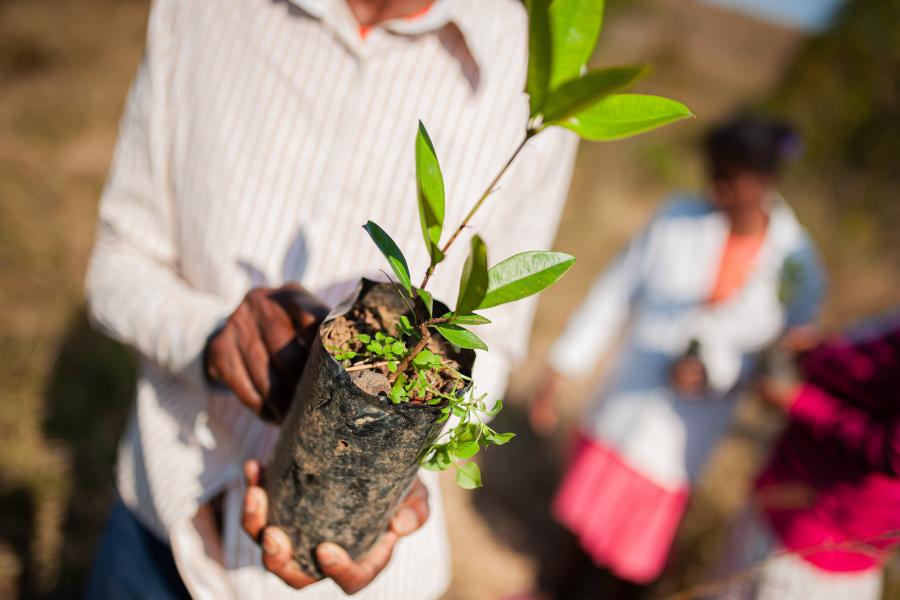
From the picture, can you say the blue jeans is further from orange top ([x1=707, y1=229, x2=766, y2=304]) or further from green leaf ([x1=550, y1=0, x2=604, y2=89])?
orange top ([x1=707, y1=229, x2=766, y2=304])

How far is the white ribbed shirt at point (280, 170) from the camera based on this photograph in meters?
0.99

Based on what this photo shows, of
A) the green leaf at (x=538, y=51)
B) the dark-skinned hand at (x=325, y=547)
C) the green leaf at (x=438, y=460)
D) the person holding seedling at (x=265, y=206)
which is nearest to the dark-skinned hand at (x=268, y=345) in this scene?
the person holding seedling at (x=265, y=206)

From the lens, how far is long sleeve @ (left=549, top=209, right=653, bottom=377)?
2.48 meters

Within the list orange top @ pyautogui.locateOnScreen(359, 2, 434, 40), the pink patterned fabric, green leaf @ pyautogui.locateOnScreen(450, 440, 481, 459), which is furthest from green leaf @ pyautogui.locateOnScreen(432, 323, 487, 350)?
the pink patterned fabric

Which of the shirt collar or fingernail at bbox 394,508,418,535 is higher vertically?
the shirt collar

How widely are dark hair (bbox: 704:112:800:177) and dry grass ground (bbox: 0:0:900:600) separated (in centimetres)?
217

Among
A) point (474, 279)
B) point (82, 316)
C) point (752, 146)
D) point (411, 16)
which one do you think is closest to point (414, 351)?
point (474, 279)

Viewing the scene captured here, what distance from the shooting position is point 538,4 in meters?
0.51

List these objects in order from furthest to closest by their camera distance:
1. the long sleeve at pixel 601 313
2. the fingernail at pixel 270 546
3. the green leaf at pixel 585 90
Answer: the long sleeve at pixel 601 313 < the fingernail at pixel 270 546 < the green leaf at pixel 585 90

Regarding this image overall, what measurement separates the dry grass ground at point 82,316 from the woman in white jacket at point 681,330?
38.0 inches

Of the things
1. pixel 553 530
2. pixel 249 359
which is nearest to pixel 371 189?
pixel 249 359

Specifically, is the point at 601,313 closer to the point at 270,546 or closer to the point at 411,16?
the point at 411,16

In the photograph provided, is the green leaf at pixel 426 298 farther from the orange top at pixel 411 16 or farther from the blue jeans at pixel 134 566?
the blue jeans at pixel 134 566

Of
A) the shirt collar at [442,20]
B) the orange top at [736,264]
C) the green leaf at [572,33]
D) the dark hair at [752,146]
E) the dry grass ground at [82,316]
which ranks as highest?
the dark hair at [752,146]
